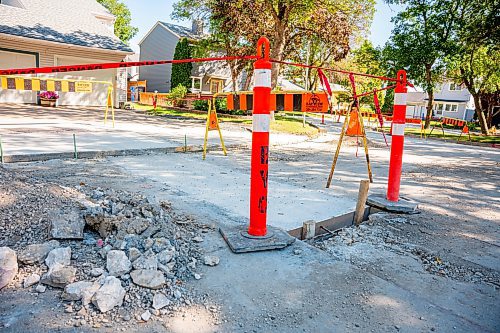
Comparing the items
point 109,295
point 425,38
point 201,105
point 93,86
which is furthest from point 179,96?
point 109,295

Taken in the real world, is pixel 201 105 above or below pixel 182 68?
below

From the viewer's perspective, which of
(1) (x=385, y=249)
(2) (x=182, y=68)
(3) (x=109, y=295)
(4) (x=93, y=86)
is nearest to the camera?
(3) (x=109, y=295)

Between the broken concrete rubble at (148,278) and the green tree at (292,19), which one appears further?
the green tree at (292,19)

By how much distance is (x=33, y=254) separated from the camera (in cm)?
267

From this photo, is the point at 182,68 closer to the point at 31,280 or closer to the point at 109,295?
the point at 31,280

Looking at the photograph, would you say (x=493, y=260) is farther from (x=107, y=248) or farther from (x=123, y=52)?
(x=123, y=52)

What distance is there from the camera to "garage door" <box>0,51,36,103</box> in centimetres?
1909

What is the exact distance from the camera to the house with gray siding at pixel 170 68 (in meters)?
Answer: 36.7

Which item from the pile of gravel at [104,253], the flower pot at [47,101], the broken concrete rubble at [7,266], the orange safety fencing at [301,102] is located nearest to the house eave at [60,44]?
the flower pot at [47,101]

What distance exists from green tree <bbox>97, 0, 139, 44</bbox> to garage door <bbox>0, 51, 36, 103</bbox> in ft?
136

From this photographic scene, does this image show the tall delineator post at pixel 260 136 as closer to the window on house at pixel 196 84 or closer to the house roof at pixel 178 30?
the window on house at pixel 196 84

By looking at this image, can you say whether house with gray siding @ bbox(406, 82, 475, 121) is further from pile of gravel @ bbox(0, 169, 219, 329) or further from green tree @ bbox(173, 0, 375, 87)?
pile of gravel @ bbox(0, 169, 219, 329)

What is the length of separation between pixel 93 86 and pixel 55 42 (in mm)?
3590

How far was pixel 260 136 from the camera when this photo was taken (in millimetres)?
3369
